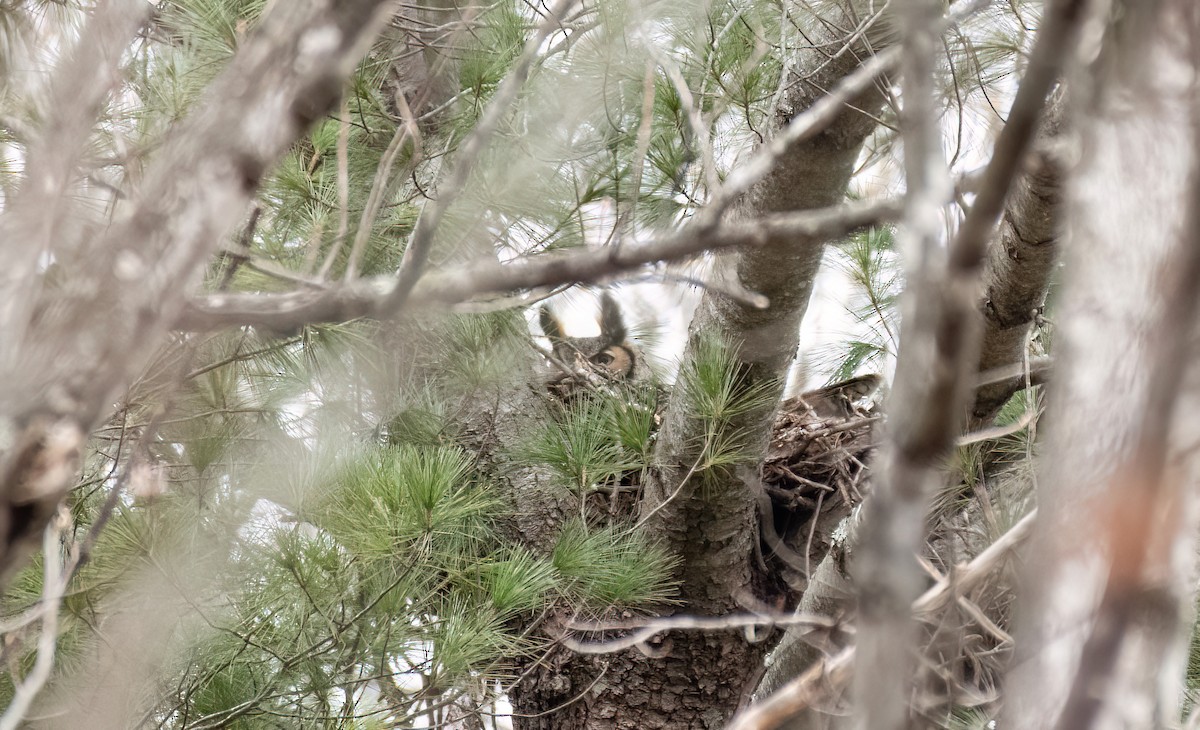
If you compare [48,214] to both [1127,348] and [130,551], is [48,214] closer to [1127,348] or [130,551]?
[1127,348]

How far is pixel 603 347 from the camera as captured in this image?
1.94 m

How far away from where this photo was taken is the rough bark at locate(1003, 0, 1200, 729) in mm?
202

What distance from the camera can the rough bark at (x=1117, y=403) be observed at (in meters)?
0.20

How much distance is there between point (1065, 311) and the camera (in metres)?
0.23

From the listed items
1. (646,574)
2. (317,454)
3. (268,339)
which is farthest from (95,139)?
(646,574)

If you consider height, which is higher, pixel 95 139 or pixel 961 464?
pixel 95 139

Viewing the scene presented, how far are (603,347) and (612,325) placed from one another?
0.26 ft

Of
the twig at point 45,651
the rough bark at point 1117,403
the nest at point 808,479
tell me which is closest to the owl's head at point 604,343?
the nest at point 808,479

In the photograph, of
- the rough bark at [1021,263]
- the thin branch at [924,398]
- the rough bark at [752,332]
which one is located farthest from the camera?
the rough bark at [752,332]

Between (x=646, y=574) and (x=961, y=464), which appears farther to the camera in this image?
(x=646, y=574)

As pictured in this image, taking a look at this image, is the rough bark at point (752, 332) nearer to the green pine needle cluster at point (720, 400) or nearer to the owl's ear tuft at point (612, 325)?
the green pine needle cluster at point (720, 400)

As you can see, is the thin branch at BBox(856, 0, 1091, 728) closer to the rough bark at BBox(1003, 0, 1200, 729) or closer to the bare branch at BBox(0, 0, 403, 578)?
the rough bark at BBox(1003, 0, 1200, 729)

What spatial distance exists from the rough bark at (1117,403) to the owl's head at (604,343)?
57.9 inches

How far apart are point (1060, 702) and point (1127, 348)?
0.09 m
